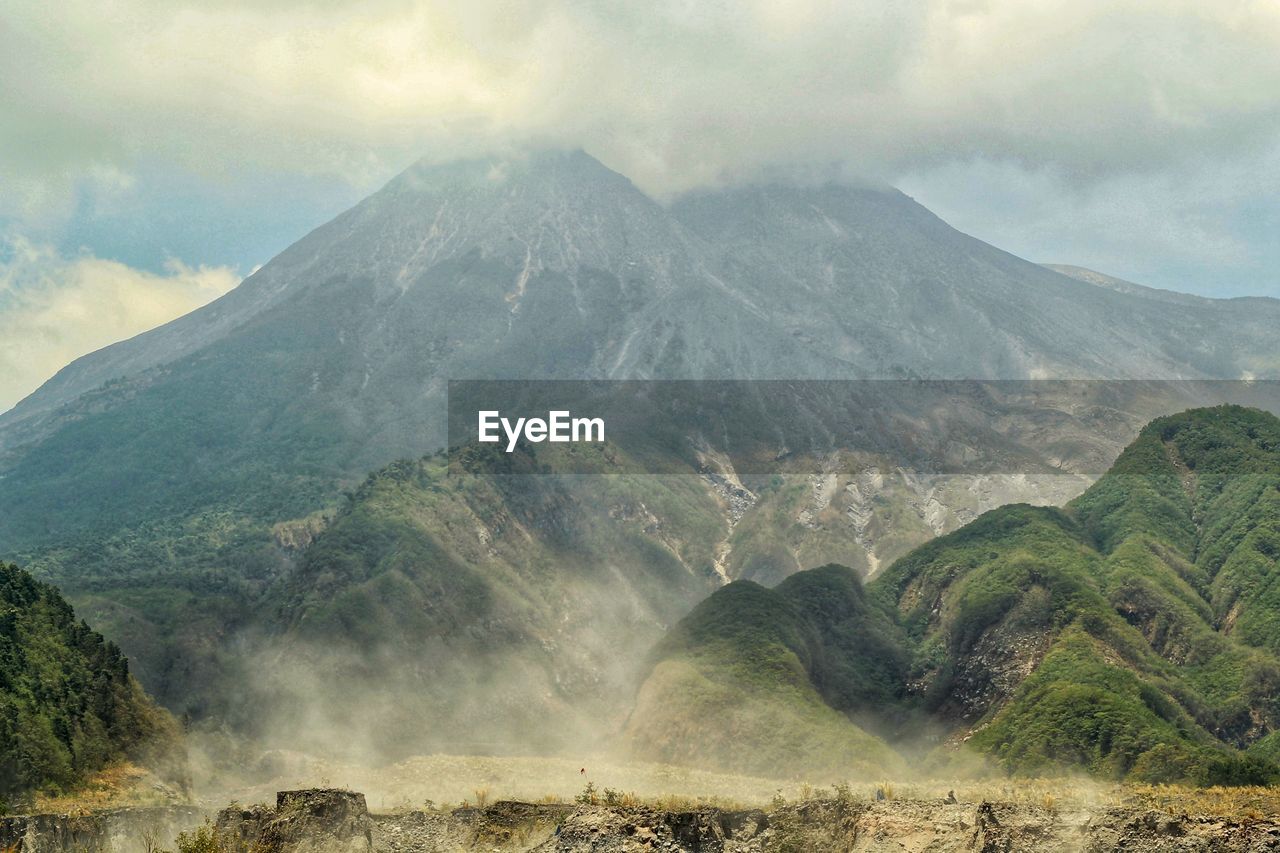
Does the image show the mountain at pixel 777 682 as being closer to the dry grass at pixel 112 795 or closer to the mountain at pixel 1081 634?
the mountain at pixel 1081 634

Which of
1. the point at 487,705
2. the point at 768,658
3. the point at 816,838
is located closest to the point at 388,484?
the point at 487,705

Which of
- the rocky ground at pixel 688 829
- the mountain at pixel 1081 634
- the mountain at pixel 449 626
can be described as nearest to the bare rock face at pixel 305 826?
the rocky ground at pixel 688 829

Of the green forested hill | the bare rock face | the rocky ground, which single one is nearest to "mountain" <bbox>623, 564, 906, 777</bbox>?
the green forested hill

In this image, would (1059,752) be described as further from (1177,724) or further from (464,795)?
(464,795)

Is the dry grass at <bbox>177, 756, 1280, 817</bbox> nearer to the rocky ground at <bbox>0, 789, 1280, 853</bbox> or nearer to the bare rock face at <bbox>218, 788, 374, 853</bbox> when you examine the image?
the rocky ground at <bbox>0, 789, 1280, 853</bbox>

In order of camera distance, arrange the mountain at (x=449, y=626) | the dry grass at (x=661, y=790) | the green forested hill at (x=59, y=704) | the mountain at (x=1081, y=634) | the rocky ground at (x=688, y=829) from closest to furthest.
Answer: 1. the rocky ground at (x=688, y=829)
2. the dry grass at (x=661, y=790)
3. the green forested hill at (x=59, y=704)
4. the mountain at (x=1081, y=634)
5. the mountain at (x=449, y=626)

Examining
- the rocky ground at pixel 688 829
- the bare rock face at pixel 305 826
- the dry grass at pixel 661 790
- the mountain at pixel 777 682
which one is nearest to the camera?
the rocky ground at pixel 688 829
